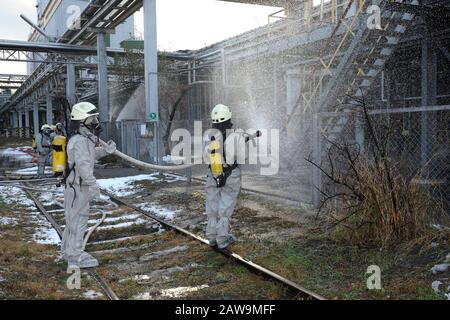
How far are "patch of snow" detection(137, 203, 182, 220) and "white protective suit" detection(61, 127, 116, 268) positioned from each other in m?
2.92

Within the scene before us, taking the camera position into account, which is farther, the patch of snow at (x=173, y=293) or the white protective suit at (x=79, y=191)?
the white protective suit at (x=79, y=191)

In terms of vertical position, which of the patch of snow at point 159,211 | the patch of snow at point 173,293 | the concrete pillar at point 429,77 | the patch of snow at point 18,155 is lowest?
the patch of snow at point 173,293

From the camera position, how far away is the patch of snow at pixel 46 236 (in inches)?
268

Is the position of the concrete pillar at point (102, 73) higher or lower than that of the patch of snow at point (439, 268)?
higher

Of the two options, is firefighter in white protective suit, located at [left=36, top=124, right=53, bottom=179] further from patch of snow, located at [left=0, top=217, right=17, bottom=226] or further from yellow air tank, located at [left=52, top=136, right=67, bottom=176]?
yellow air tank, located at [left=52, top=136, right=67, bottom=176]

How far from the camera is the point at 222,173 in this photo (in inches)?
224

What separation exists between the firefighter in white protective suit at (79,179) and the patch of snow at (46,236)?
56.3 inches

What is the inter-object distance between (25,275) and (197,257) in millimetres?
2076

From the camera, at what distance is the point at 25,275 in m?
5.14

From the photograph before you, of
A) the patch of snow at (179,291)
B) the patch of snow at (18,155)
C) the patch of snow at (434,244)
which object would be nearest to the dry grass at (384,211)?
the patch of snow at (434,244)

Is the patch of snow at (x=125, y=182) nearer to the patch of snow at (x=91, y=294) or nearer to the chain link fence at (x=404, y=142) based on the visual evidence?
the chain link fence at (x=404, y=142)

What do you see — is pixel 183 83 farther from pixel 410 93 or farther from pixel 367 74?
pixel 367 74

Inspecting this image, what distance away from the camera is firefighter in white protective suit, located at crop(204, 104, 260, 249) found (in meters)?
5.69

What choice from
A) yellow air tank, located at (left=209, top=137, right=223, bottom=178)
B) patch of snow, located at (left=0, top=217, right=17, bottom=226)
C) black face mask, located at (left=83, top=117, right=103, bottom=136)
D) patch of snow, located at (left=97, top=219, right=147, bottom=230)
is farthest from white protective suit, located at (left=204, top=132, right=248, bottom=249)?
patch of snow, located at (left=0, top=217, right=17, bottom=226)
